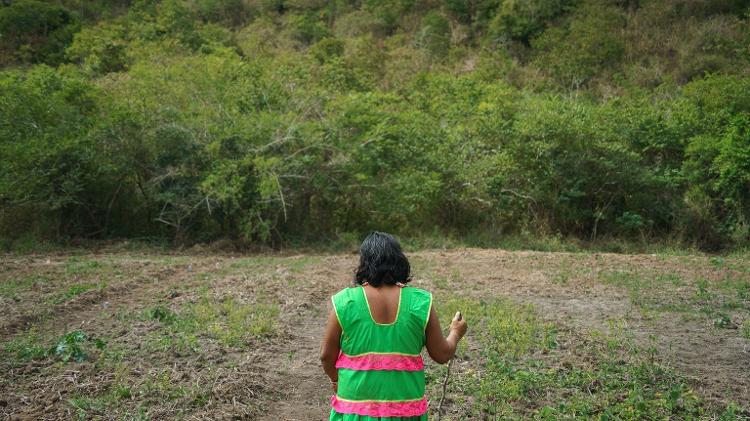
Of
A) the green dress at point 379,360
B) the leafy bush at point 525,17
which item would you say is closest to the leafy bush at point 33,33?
the leafy bush at point 525,17

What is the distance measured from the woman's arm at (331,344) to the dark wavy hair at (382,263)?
215 millimetres

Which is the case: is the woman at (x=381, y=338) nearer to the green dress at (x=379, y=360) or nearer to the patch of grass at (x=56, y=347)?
the green dress at (x=379, y=360)

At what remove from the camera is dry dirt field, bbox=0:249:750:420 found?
5527 millimetres

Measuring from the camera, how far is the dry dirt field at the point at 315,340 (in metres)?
5.53

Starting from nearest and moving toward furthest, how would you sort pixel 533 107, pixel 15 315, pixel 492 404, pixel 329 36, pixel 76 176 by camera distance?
pixel 492 404 < pixel 15 315 < pixel 76 176 < pixel 533 107 < pixel 329 36

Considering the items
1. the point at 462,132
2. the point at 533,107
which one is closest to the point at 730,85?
the point at 533,107

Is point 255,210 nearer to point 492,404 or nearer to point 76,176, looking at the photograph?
point 76,176

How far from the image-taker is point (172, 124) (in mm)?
15094

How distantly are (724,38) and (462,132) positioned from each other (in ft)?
44.3

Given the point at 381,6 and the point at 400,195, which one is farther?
the point at 381,6

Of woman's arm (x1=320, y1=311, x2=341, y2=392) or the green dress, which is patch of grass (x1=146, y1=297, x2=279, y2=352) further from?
the green dress

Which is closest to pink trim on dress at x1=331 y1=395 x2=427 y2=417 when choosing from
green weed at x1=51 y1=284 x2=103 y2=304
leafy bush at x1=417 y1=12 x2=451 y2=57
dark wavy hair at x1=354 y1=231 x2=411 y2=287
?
dark wavy hair at x1=354 y1=231 x2=411 y2=287

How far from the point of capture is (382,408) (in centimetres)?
303

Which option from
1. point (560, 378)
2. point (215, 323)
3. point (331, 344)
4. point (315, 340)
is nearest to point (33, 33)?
point (215, 323)
